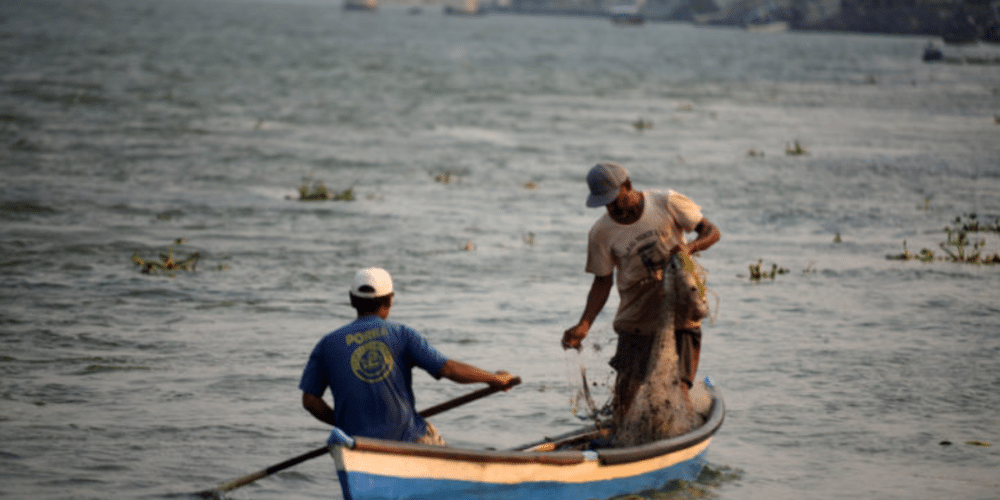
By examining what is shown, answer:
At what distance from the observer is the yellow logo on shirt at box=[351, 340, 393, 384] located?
6375 mm

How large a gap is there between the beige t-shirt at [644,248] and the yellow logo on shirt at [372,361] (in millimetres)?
1736

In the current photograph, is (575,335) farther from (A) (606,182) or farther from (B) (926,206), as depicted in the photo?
(B) (926,206)

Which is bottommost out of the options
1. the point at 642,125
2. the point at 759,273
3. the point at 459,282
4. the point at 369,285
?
the point at 459,282

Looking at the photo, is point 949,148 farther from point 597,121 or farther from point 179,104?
point 179,104

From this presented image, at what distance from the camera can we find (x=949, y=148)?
30062 mm

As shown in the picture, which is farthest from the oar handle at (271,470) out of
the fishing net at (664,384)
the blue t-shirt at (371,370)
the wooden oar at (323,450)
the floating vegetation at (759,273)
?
the floating vegetation at (759,273)

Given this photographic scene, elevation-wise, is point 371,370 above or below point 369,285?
below

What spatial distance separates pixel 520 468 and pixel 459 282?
821 cm

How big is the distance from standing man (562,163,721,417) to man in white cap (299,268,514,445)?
1.54 m

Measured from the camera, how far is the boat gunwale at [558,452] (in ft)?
19.9

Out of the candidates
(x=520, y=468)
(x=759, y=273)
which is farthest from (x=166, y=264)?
(x=520, y=468)

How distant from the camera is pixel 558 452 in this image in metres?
6.93

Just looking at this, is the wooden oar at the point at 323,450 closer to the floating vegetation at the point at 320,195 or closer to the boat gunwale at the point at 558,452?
the boat gunwale at the point at 558,452

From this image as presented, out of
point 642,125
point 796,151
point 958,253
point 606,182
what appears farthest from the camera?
point 642,125
